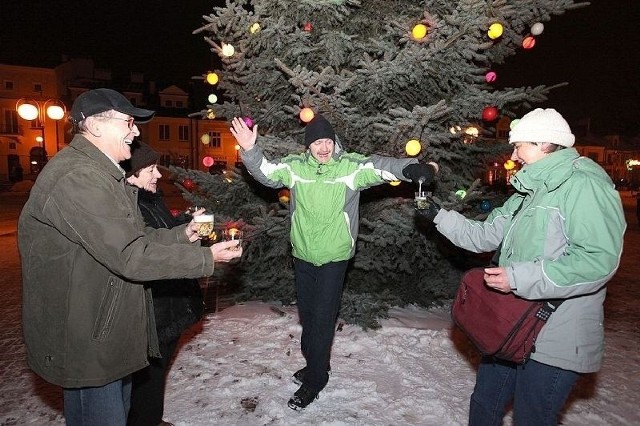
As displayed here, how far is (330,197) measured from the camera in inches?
144

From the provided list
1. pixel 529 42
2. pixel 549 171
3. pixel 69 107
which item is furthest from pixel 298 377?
pixel 69 107

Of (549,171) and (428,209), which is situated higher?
(549,171)

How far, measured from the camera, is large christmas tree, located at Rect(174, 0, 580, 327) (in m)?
4.56

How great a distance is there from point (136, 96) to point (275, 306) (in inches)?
1790

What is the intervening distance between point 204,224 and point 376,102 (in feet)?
11.4

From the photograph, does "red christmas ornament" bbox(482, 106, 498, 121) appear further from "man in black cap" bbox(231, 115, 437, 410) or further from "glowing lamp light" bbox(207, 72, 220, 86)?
"glowing lamp light" bbox(207, 72, 220, 86)

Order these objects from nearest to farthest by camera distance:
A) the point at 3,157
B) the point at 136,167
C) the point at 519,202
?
the point at 519,202 → the point at 136,167 → the point at 3,157

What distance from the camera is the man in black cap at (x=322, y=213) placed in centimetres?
365

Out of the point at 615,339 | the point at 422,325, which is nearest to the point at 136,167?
the point at 422,325

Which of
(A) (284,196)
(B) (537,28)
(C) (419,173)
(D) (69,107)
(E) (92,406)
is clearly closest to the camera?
(E) (92,406)

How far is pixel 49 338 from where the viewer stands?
6.82ft

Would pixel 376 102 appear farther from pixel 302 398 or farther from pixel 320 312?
pixel 302 398

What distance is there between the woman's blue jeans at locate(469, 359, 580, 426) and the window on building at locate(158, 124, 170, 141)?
4800cm

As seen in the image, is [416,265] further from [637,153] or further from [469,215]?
[637,153]
